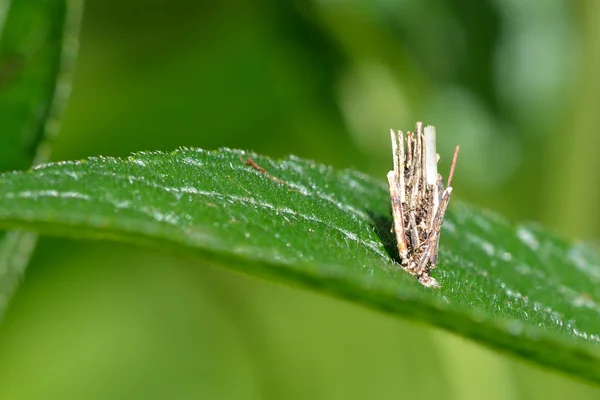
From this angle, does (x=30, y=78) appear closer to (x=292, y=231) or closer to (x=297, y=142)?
(x=292, y=231)

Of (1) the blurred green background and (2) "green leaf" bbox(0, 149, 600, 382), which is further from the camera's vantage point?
(1) the blurred green background

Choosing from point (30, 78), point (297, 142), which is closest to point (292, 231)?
point (30, 78)

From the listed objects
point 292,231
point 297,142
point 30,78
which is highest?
point 297,142

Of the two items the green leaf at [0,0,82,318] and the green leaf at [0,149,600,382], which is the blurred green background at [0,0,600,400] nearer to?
the green leaf at [0,149,600,382]

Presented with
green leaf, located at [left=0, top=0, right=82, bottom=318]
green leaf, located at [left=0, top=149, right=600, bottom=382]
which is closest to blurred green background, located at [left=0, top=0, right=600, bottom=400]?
green leaf, located at [left=0, top=149, right=600, bottom=382]

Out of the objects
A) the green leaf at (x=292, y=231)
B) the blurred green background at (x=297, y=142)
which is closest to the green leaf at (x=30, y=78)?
the green leaf at (x=292, y=231)

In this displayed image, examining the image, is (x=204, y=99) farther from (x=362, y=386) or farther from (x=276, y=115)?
(x=362, y=386)
